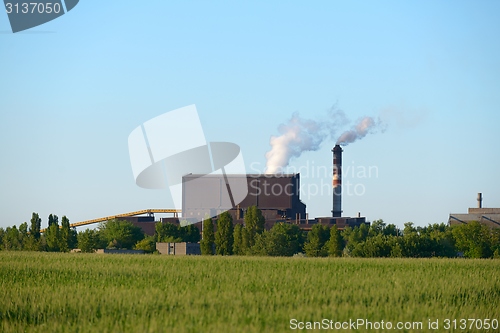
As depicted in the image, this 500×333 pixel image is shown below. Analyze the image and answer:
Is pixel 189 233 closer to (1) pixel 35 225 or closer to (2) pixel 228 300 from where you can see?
(1) pixel 35 225

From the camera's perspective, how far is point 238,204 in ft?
411

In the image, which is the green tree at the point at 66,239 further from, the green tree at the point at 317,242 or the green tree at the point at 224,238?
the green tree at the point at 317,242

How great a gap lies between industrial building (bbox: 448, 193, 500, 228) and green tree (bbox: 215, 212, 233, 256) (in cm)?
3942

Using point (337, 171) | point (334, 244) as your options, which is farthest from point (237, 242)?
point (337, 171)

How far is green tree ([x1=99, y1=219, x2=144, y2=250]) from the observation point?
12288cm

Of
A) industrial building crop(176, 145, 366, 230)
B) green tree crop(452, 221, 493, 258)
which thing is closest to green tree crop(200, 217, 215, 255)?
industrial building crop(176, 145, 366, 230)

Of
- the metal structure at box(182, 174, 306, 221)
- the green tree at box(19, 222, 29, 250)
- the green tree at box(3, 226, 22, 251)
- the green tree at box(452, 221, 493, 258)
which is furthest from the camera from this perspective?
the metal structure at box(182, 174, 306, 221)

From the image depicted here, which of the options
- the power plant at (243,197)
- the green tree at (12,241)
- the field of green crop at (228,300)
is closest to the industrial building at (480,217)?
the power plant at (243,197)

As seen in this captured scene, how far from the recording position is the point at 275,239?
9400 centimetres

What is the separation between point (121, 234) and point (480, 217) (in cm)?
5044

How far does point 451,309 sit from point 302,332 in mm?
6536

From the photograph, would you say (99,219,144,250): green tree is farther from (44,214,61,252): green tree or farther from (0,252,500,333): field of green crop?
(0,252,500,333): field of green crop

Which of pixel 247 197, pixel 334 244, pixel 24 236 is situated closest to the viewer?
pixel 334 244

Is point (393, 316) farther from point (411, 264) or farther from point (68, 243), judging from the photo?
point (68, 243)
